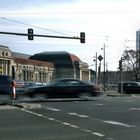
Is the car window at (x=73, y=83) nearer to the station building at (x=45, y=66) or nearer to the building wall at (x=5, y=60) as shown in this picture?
the building wall at (x=5, y=60)

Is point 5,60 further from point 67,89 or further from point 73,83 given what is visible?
point 67,89

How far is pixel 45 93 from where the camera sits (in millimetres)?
37500

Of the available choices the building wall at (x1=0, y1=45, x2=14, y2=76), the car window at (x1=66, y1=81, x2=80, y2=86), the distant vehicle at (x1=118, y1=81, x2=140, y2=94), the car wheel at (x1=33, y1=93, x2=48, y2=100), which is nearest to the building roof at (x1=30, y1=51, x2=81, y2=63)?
the building wall at (x1=0, y1=45, x2=14, y2=76)

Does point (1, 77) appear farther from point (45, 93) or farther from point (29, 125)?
point (29, 125)

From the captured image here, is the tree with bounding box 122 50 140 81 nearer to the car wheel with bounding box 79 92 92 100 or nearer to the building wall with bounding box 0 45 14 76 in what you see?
the building wall with bounding box 0 45 14 76

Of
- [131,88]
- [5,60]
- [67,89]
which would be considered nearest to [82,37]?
[67,89]

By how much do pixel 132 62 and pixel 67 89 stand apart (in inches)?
3452

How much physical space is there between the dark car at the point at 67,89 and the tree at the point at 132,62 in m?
83.3

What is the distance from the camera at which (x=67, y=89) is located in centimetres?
3806

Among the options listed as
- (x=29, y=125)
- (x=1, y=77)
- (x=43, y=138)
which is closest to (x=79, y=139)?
(x=43, y=138)

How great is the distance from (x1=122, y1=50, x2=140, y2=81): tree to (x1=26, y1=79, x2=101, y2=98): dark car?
273 feet

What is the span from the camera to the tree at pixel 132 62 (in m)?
122

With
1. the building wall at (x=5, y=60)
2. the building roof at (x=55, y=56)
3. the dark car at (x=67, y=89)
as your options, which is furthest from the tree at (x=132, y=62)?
the dark car at (x=67, y=89)

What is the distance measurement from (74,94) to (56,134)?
23534 mm
